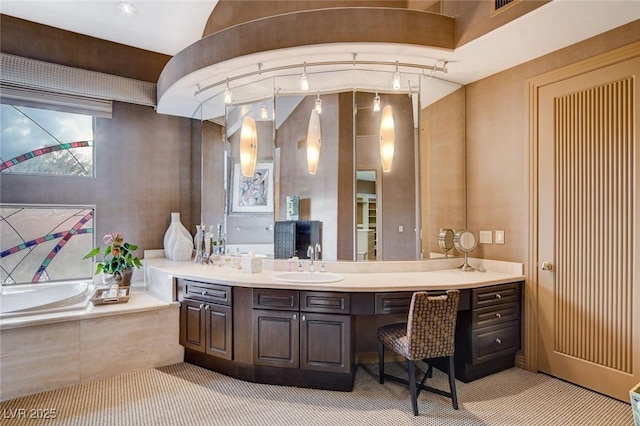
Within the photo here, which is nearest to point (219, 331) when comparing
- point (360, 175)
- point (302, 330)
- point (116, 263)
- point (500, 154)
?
point (302, 330)

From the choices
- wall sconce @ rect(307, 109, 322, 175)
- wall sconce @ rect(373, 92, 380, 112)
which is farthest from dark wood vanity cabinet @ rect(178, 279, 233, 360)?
wall sconce @ rect(373, 92, 380, 112)

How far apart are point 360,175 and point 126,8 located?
2886 mm

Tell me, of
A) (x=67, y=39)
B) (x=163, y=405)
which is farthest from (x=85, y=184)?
(x=163, y=405)

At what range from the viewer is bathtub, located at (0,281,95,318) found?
284 centimetres

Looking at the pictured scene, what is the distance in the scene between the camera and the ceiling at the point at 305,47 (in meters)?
2.42

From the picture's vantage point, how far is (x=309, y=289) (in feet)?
8.54

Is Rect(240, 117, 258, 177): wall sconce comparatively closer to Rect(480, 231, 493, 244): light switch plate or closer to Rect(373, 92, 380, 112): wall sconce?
Rect(373, 92, 380, 112): wall sconce

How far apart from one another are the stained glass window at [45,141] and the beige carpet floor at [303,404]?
2.24 meters

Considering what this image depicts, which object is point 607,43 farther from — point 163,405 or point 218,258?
point 163,405

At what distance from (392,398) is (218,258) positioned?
85.8 inches

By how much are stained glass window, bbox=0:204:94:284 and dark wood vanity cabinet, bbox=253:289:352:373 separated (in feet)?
7.99

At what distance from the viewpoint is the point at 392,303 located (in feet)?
8.46

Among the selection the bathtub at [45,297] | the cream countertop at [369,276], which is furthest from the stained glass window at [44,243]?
the cream countertop at [369,276]

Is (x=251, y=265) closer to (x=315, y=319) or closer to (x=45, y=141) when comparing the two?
(x=315, y=319)
